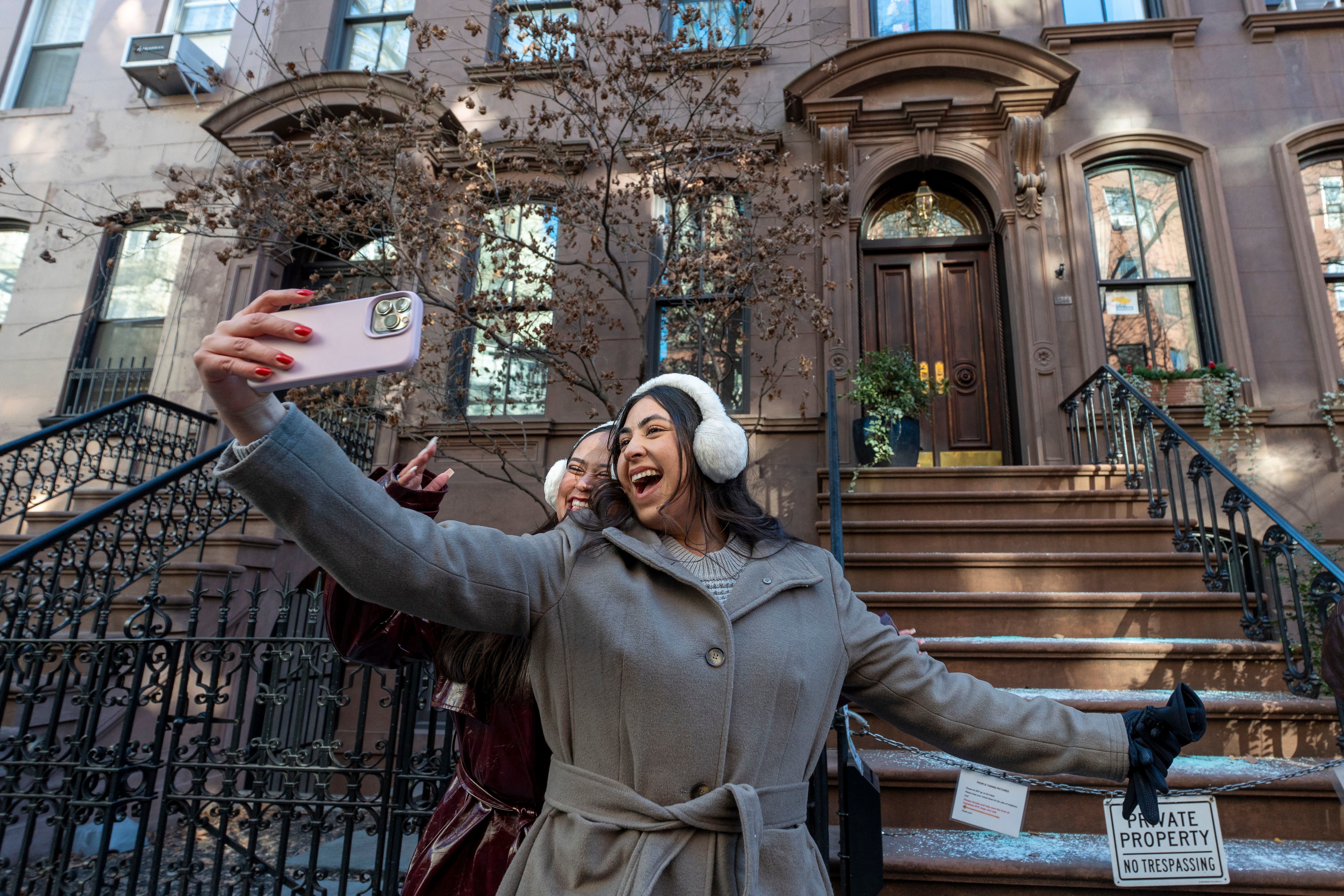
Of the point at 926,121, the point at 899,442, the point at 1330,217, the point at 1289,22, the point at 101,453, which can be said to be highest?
the point at 1289,22

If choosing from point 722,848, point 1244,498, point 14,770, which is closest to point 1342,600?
point 1244,498

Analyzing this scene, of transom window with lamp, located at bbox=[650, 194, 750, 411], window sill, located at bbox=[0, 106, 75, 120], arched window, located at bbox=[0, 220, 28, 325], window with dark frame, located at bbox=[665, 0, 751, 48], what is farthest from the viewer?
window sill, located at bbox=[0, 106, 75, 120]

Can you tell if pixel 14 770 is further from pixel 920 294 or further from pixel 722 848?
pixel 920 294

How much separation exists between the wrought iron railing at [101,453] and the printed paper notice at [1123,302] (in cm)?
935

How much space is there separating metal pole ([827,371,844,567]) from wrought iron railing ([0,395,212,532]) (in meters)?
6.07

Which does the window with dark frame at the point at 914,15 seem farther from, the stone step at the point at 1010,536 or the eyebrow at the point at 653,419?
the eyebrow at the point at 653,419

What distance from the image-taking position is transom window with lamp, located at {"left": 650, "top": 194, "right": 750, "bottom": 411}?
6.77 meters

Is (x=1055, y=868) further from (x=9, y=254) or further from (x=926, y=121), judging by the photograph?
(x=9, y=254)

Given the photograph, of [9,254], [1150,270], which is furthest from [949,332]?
[9,254]

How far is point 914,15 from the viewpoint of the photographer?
9016 millimetres

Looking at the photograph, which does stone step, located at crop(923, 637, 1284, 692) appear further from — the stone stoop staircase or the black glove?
the black glove

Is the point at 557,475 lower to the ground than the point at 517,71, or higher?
lower

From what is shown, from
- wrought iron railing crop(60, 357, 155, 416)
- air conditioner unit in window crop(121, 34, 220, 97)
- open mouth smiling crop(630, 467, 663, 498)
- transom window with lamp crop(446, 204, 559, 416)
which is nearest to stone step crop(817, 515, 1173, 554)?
transom window with lamp crop(446, 204, 559, 416)

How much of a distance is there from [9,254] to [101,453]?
532cm
